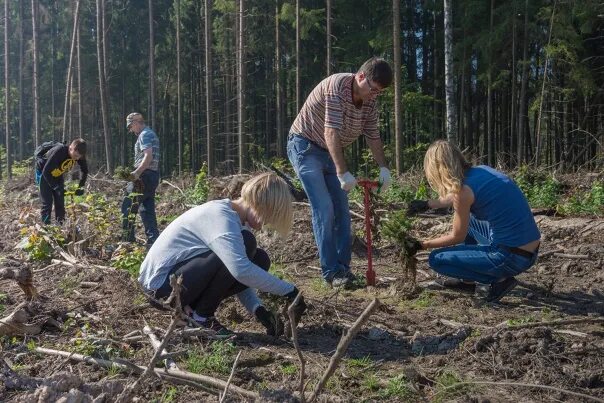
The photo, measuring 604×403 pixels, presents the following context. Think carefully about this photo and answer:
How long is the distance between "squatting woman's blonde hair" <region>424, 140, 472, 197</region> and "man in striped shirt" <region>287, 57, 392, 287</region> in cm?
81

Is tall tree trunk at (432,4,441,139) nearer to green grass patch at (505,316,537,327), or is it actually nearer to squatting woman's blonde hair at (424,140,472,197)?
squatting woman's blonde hair at (424,140,472,197)

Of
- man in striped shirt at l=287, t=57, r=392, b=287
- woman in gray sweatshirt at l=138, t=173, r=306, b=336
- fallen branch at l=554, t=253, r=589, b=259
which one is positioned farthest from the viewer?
fallen branch at l=554, t=253, r=589, b=259

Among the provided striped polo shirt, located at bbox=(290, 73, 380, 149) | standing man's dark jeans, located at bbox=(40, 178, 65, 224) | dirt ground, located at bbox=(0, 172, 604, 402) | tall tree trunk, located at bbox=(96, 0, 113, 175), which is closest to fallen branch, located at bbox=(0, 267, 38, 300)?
dirt ground, located at bbox=(0, 172, 604, 402)

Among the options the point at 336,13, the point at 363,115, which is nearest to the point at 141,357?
the point at 363,115

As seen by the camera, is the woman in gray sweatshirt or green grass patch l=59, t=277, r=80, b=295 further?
green grass patch l=59, t=277, r=80, b=295

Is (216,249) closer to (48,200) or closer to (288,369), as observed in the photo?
(288,369)

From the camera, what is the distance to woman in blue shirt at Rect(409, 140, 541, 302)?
4.72 meters

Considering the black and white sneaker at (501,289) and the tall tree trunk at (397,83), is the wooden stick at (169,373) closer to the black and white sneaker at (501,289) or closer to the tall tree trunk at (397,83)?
the black and white sneaker at (501,289)

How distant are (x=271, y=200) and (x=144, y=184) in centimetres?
521

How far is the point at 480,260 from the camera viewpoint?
4.90 metres

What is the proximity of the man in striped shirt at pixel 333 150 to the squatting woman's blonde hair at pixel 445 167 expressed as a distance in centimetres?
81

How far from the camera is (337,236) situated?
5.82 m

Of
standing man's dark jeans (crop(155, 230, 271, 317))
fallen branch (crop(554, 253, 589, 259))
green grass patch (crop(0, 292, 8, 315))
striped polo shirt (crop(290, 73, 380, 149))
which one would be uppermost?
striped polo shirt (crop(290, 73, 380, 149))

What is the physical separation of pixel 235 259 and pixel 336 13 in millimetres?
30715
